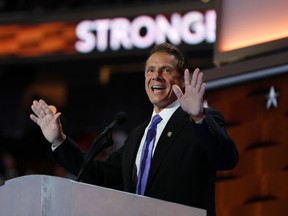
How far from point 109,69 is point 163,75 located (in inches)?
320

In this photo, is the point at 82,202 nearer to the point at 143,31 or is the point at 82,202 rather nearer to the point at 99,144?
the point at 99,144

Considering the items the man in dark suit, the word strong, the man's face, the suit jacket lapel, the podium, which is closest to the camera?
the podium

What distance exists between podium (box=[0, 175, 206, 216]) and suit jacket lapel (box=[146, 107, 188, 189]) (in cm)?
50

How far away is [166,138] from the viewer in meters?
3.22

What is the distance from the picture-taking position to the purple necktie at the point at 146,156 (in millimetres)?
3215

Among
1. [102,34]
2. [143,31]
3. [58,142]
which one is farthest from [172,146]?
[102,34]

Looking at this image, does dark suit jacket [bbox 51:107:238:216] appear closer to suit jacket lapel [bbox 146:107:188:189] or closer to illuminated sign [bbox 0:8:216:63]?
suit jacket lapel [bbox 146:107:188:189]

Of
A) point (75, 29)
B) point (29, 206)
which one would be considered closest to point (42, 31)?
point (75, 29)

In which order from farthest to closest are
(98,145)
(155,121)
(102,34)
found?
1. (102,34)
2. (155,121)
3. (98,145)

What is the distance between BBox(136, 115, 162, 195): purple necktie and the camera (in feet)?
10.5

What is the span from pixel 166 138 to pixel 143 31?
22.2 feet

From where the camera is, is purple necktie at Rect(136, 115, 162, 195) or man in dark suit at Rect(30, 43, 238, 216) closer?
man in dark suit at Rect(30, 43, 238, 216)

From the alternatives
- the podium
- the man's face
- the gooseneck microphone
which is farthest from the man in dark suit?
the podium

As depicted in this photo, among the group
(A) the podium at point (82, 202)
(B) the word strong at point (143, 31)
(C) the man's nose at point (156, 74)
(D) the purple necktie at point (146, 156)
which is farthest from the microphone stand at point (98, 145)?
(B) the word strong at point (143, 31)
